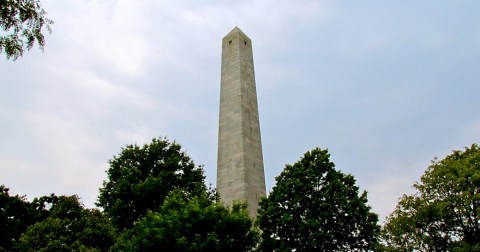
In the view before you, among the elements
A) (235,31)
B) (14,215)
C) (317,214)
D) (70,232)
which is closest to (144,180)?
(70,232)

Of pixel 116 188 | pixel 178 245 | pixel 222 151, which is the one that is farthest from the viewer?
pixel 222 151

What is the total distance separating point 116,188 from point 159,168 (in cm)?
336

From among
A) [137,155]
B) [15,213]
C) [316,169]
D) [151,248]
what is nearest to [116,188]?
[137,155]

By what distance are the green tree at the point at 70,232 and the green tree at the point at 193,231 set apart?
7.74 ft

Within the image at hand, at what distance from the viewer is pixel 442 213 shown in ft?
63.4

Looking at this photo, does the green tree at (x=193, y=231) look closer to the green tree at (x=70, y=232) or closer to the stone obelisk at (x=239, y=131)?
the green tree at (x=70, y=232)

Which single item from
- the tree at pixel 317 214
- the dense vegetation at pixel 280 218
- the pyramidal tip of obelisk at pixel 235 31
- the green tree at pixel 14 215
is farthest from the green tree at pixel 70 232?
the pyramidal tip of obelisk at pixel 235 31

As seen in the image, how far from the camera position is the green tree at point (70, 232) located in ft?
71.5

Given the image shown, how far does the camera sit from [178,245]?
61.3 ft

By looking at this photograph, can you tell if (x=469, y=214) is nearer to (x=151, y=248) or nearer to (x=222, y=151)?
(x=151, y=248)

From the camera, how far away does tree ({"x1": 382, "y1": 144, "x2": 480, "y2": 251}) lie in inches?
758

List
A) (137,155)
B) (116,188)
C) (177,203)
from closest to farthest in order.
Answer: (177,203), (116,188), (137,155)

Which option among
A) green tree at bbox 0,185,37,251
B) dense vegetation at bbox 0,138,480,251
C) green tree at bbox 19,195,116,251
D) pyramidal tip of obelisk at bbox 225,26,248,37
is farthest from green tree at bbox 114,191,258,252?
pyramidal tip of obelisk at bbox 225,26,248,37

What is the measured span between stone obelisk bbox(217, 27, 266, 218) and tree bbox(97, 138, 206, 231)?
2500 mm
